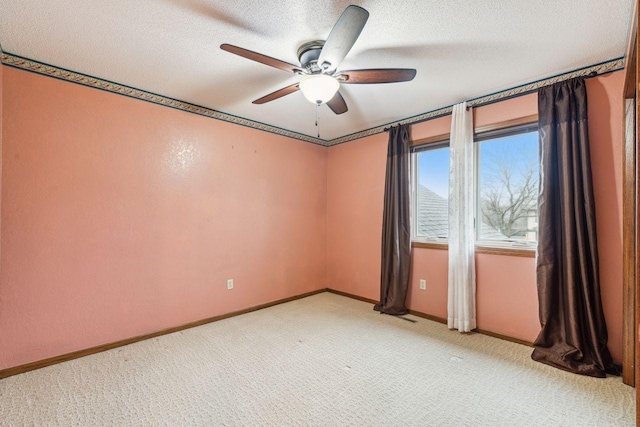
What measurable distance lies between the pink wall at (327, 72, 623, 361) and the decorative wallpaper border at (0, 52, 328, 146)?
1332mm

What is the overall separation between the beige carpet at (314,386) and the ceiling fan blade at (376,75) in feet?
7.01

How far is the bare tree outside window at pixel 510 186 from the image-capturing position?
277cm

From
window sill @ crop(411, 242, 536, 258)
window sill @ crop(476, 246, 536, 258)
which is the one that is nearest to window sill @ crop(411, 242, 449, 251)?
window sill @ crop(411, 242, 536, 258)

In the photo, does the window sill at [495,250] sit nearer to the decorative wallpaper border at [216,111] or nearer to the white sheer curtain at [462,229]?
the white sheer curtain at [462,229]

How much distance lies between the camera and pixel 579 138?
234 cm

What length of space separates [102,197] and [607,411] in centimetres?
400

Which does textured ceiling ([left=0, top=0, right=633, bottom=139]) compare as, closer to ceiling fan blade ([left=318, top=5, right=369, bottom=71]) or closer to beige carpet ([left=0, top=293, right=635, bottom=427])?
ceiling fan blade ([left=318, top=5, right=369, bottom=71])

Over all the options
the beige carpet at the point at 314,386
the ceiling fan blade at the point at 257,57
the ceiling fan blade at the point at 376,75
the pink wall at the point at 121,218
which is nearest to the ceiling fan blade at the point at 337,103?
the ceiling fan blade at the point at 376,75

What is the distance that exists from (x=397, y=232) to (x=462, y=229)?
2.48ft

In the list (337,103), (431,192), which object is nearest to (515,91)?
(431,192)

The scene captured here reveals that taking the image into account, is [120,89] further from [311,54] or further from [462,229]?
[462,229]

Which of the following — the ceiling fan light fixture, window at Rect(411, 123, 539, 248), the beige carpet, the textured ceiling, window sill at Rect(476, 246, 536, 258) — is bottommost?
the beige carpet

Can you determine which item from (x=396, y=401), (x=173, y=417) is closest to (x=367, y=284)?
(x=396, y=401)

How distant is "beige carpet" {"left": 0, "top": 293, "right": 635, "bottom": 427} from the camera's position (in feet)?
5.68
